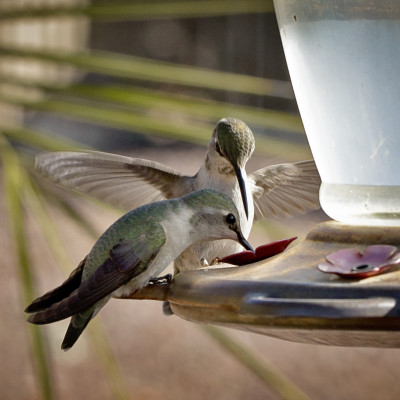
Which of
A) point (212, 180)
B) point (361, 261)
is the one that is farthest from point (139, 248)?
point (361, 261)

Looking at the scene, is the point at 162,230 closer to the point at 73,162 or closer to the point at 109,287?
the point at 109,287

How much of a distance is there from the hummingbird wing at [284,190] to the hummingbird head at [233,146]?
0.23 m

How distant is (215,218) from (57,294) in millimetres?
363

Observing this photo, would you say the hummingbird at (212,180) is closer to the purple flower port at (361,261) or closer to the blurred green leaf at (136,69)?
the blurred green leaf at (136,69)

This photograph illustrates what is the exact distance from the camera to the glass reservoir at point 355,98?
167 centimetres

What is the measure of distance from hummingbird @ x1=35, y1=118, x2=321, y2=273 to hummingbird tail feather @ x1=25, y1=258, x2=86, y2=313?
0.90 feet

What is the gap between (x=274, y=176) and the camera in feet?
7.43

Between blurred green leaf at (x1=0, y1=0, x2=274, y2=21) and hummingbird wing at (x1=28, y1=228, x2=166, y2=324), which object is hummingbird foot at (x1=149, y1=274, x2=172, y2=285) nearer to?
hummingbird wing at (x1=28, y1=228, x2=166, y2=324)

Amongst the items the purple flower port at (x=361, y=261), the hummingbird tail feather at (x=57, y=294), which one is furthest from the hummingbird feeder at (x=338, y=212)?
the hummingbird tail feather at (x=57, y=294)

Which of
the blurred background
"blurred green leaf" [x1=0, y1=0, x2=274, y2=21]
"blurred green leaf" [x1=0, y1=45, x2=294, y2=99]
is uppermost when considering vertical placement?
"blurred green leaf" [x1=0, y1=0, x2=274, y2=21]

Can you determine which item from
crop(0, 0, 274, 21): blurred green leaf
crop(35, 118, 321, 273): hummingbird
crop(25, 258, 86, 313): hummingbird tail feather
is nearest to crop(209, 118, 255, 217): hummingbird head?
crop(35, 118, 321, 273): hummingbird

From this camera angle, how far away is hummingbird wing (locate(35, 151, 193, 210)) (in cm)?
212

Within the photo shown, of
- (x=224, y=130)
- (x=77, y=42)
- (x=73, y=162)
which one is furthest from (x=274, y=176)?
(x=77, y=42)

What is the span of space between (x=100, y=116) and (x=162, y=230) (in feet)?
2.61
